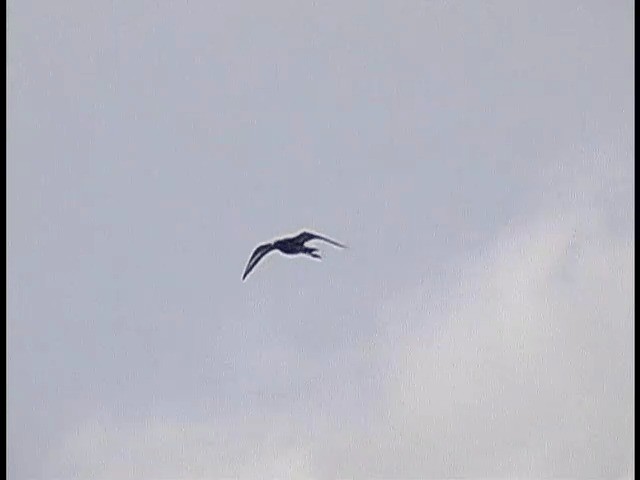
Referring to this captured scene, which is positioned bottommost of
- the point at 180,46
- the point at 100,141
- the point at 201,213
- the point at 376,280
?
the point at 376,280

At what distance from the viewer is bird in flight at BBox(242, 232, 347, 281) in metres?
2.28

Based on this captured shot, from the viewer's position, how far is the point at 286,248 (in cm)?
228

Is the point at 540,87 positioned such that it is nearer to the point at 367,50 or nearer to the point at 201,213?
the point at 367,50

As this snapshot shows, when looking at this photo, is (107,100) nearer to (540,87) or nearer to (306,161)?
(306,161)

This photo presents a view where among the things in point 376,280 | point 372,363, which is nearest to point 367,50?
point 376,280

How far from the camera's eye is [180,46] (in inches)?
90.4

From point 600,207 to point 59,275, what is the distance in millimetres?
1148

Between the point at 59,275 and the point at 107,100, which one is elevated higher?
the point at 107,100

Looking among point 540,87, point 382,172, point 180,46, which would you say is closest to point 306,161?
point 382,172

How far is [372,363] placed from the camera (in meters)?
2.29

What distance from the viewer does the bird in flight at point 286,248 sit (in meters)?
2.28

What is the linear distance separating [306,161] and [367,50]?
0.27 metres

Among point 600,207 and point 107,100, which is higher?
point 107,100

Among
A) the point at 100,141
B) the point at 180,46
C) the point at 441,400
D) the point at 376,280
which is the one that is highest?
the point at 180,46
